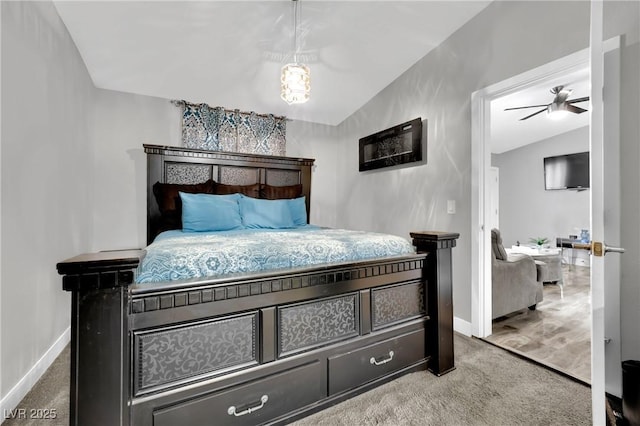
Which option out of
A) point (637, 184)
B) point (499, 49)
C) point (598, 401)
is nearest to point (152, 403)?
point (598, 401)

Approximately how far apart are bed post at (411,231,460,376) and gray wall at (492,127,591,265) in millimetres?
5379

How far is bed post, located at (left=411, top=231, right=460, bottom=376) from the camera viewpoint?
190 cm

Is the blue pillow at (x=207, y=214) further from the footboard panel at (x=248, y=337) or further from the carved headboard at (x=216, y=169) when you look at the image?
the footboard panel at (x=248, y=337)

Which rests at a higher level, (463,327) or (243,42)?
(243,42)

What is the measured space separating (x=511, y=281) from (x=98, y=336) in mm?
3186

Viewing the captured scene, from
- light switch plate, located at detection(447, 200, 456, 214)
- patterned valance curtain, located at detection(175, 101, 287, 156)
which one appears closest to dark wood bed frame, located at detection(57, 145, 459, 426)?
light switch plate, located at detection(447, 200, 456, 214)

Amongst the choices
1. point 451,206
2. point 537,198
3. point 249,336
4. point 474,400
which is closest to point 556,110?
point 451,206

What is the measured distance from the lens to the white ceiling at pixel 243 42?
230cm

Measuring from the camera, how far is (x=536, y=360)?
2.07 meters

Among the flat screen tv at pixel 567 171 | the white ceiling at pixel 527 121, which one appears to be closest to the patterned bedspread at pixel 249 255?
the white ceiling at pixel 527 121

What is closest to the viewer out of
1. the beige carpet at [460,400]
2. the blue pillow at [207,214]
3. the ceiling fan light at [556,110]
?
the beige carpet at [460,400]

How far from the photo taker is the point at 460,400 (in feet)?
5.44

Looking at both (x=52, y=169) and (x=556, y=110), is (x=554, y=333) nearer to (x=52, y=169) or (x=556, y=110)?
(x=556, y=110)

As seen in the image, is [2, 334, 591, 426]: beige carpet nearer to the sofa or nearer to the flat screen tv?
the sofa
